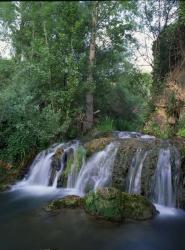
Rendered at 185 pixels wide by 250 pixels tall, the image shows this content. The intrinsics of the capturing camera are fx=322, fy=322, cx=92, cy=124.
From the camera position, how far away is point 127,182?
10289 millimetres

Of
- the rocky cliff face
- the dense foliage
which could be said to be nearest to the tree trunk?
the dense foliage

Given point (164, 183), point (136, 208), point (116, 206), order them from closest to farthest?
point (116, 206) → point (136, 208) → point (164, 183)

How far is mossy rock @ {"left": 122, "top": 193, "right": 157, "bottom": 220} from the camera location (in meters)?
A: 8.35

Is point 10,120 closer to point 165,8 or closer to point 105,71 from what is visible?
point 105,71

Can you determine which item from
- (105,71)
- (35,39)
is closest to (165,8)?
(105,71)

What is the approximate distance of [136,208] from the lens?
8.44 metres

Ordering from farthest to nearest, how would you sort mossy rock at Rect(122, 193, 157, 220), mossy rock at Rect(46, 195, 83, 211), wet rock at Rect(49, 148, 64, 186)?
wet rock at Rect(49, 148, 64, 186) → mossy rock at Rect(46, 195, 83, 211) → mossy rock at Rect(122, 193, 157, 220)

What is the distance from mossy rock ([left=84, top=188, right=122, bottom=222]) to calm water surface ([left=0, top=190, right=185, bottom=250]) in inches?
8.3

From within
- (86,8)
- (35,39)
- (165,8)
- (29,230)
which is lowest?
(29,230)

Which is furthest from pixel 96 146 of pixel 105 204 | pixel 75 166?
pixel 105 204

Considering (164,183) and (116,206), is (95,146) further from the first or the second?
(116,206)

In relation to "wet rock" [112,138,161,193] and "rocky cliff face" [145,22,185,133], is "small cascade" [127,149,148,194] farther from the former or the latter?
"rocky cliff face" [145,22,185,133]

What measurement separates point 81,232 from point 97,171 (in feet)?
11.8

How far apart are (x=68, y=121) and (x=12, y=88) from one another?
9.39ft
